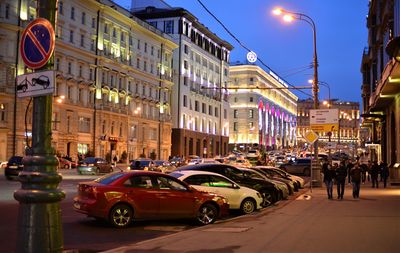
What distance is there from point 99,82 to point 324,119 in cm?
4457

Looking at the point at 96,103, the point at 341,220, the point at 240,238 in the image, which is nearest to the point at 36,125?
the point at 240,238

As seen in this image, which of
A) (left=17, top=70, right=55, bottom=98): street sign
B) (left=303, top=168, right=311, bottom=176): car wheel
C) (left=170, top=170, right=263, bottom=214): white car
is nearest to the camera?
(left=17, top=70, right=55, bottom=98): street sign

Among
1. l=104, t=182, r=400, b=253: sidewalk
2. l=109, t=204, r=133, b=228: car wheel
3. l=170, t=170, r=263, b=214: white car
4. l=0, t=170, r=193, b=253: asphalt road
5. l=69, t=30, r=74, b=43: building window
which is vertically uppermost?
l=69, t=30, r=74, b=43: building window

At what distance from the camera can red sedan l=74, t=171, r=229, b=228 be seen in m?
14.5

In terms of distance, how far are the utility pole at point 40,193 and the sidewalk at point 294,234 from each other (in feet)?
13.9

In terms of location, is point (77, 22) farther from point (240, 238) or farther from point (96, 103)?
point (240, 238)

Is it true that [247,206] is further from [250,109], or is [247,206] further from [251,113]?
[251,113]

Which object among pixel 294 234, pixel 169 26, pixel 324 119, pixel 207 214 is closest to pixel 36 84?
pixel 294 234

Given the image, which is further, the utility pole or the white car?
the white car

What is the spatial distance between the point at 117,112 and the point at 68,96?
1142 centimetres

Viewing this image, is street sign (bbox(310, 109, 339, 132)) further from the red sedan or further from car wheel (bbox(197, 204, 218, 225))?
the red sedan

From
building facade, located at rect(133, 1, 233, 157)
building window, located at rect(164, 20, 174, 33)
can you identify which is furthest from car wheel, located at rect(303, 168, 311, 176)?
building window, located at rect(164, 20, 174, 33)

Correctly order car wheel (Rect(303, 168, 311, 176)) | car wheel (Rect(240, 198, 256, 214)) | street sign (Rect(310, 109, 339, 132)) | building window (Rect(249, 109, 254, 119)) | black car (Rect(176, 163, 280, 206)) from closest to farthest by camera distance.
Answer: car wheel (Rect(240, 198, 256, 214)), black car (Rect(176, 163, 280, 206)), street sign (Rect(310, 109, 339, 132)), car wheel (Rect(303, 168, 311, 176)), building window (Rect(249, 109, 254, 119))

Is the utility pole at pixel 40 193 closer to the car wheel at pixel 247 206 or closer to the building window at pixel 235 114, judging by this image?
the car wheel at pixel 247 206
